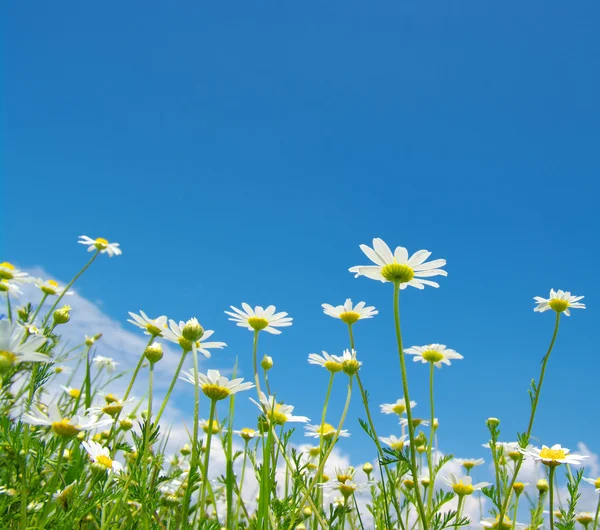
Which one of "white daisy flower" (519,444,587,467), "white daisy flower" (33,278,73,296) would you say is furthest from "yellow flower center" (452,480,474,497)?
"white daisy flower" (33,278,73,296)

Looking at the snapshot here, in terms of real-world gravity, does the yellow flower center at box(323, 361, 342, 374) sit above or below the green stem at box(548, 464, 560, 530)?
above

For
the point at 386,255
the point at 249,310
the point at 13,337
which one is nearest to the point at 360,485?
the point at 249,310

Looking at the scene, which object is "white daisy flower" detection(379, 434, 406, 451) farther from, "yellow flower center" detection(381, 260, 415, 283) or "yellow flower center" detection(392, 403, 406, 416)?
"yellow flower center" detection(381, 260, 415, 283)

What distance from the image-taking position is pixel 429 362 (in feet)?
11.5

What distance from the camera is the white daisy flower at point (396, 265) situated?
7.70 ft

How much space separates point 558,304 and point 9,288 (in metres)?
4.13

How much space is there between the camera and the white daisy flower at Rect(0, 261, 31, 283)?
4.10 meters

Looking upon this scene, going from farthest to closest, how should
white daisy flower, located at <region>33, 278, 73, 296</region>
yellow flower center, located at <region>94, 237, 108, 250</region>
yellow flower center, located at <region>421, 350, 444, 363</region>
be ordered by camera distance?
yellow flower center, located at <region>94, 237, 108, 250</region>
white daisy flower, located at <region>33, 278, 73, 296</region>
yellow flower center, located at <region>421, 350, 444, 363</region>

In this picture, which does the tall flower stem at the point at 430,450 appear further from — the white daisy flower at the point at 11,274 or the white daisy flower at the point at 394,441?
the white daisy flower at the point at 11,274

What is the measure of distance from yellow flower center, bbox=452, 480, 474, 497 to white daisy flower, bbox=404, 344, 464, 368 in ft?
2.40

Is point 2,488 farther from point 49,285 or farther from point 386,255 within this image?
point 49,285

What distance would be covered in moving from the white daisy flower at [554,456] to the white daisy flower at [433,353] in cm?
78

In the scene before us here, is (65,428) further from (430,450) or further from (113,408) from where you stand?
(430,450)

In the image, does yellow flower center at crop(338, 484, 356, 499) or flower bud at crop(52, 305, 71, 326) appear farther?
flower bud at crop(52, 305, 71, 326)
